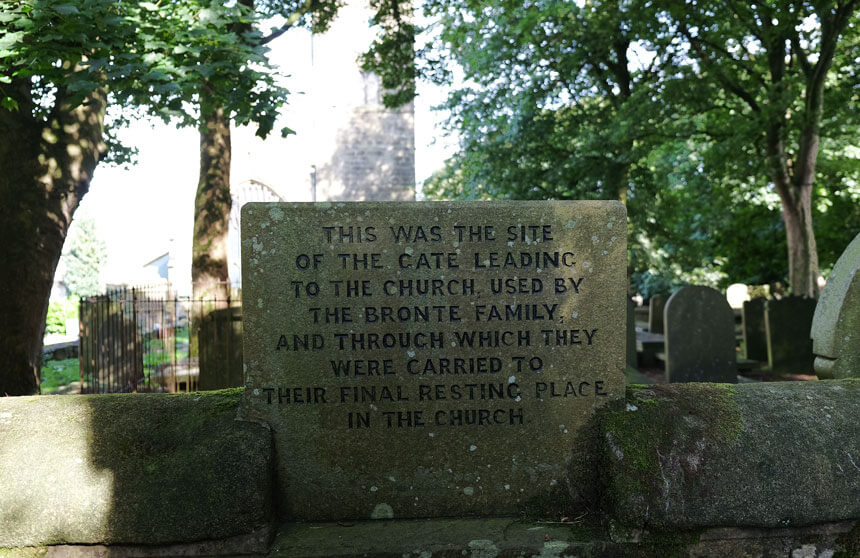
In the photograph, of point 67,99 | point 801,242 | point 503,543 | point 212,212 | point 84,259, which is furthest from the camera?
point 84,259

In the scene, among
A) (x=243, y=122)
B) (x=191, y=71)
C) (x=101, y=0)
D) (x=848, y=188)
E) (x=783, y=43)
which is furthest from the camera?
(x=848, y=188)

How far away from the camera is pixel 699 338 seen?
9.75 meters

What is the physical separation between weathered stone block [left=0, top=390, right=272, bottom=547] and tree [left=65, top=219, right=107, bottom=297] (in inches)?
2449

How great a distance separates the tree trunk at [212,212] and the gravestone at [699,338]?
25.9 ft

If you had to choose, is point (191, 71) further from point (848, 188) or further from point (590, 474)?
point (848, 188)

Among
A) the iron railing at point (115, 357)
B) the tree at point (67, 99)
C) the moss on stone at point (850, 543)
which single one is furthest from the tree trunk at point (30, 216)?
the moss on stone at point (850, 543)

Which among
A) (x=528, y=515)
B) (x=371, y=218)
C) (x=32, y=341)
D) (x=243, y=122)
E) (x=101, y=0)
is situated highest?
(x=101, y=0)

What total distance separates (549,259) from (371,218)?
0.88 m

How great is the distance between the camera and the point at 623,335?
3.16m

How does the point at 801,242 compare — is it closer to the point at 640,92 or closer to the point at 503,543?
the point at 640,92

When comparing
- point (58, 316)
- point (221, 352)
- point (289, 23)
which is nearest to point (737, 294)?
point (289, 23)

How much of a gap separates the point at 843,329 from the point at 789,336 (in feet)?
26.6

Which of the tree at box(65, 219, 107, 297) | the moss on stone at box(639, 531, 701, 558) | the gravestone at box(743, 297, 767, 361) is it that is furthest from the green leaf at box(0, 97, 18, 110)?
the tree at box(65, 219, 107, 297)

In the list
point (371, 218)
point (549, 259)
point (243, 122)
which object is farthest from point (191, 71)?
point (549, 259)
